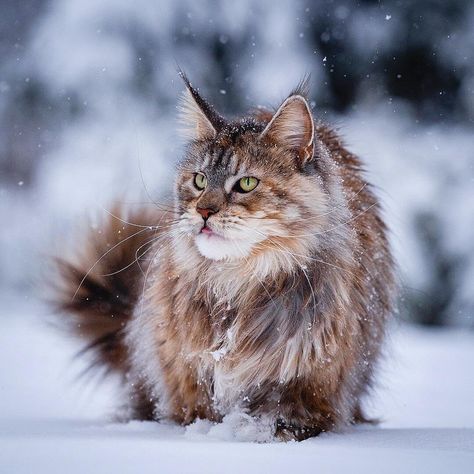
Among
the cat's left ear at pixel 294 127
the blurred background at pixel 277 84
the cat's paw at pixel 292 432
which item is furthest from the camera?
the blurred background at pixel 277 84

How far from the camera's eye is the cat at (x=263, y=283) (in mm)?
2562

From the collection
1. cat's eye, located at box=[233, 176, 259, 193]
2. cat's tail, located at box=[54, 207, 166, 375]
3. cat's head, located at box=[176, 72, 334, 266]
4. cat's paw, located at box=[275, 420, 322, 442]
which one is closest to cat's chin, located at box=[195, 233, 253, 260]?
cat's head, located at box=[176, 72, 334, 266]

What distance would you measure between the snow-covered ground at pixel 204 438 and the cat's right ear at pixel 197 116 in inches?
45.2

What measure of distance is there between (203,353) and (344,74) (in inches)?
201

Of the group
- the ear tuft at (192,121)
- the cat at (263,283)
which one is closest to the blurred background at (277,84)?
the ear tuft at (192,121)

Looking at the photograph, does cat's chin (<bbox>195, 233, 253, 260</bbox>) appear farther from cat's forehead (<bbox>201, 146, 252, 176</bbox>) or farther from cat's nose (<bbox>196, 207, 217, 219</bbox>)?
cat's forehead (<bbox>201, 146, 252, 176</bbox>)

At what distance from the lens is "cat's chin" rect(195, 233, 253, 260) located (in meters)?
2.51

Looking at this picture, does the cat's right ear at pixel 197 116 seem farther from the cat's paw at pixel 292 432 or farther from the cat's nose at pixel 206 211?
the cat's paw at pixel 292 432

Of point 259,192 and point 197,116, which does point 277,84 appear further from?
point 259,192

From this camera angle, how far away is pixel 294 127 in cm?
267

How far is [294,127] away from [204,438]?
1.19 m

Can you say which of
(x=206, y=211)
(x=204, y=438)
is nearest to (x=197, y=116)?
(x=206, y=211)

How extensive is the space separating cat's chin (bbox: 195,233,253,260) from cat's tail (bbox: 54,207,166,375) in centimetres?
85

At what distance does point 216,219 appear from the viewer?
249cm
